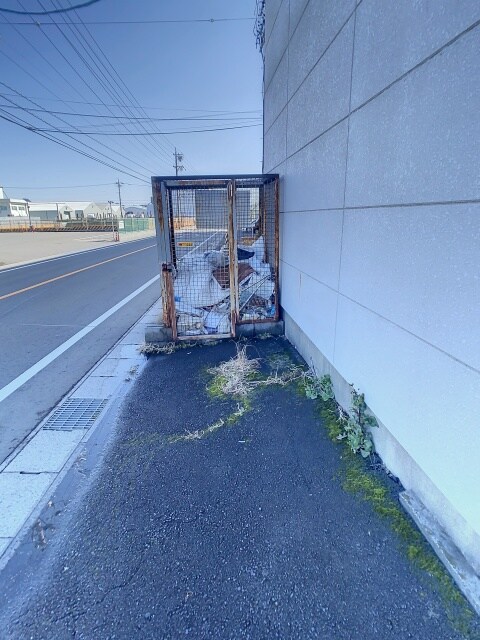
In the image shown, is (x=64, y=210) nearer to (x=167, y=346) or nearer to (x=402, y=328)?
(x=167, y=346)

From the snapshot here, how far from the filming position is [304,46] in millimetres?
3465

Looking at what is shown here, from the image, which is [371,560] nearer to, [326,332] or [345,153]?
[326,332]

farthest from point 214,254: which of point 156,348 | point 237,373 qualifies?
point 237,373

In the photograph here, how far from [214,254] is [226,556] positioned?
409 centimetres

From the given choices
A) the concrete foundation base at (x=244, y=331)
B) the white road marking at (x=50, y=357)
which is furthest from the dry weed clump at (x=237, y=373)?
the white road marking at (x=50, y=357)

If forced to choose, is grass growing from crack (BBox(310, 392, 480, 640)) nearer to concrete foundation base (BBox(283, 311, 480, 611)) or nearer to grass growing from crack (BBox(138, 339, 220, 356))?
concrete foundation base (BBox(283, 311, 480, 611))

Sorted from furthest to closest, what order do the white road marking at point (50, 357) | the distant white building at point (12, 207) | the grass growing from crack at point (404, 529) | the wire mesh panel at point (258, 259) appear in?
the distant white building at point (12, 207), the wire mesh panel at point (258, 259), the white road marking at point (50, 357), the grass growing from crack at point (404, 529)

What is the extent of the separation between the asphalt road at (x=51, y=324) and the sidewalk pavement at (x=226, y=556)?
1.17 meters

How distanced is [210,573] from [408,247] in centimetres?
199

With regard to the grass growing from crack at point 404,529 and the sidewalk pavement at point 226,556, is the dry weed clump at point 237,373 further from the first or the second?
the grass growing from crack at point 404,529

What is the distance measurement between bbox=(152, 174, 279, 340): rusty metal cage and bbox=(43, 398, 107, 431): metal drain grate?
64.3 inches

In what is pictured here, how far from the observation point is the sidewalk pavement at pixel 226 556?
142 cm

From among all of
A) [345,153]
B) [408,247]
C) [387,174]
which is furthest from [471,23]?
[345,153]

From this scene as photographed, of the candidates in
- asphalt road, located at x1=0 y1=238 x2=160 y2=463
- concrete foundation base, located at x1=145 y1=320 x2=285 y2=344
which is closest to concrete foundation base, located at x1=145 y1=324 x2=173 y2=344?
concrete foundation base, located at x1=145 y1=320 x2=285 y2=344
